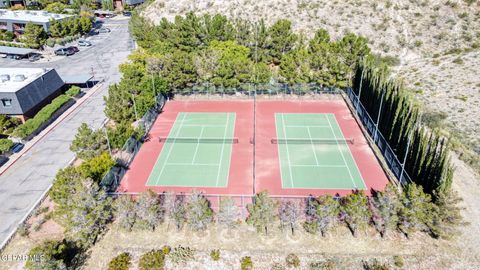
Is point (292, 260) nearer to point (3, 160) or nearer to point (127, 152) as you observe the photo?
point (127, 152)

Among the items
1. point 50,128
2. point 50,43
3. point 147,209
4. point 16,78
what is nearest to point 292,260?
point 147,209

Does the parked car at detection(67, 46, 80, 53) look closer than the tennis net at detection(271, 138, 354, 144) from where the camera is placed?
No

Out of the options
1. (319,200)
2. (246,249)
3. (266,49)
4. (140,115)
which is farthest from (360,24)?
(246,249)

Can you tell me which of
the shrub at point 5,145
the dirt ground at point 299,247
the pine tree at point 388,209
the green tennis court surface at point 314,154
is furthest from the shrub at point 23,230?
the pine tree at point 388,209

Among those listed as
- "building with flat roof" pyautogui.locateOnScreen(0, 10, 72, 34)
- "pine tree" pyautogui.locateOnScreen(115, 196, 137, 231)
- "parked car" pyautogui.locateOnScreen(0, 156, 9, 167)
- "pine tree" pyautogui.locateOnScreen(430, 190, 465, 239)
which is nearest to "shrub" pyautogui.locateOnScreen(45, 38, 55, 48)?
"building with flat roof" pyautogui.locateOnScreen(0, 10, 72, 34)

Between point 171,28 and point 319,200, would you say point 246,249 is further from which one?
point 171,28

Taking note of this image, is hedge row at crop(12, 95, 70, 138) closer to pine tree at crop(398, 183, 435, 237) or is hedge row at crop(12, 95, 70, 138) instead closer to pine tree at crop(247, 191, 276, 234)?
pine tree at crop(247, 191, 276, 234)
